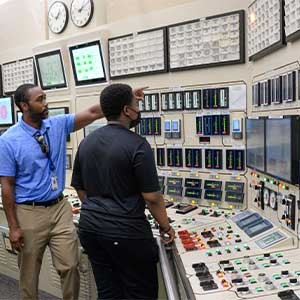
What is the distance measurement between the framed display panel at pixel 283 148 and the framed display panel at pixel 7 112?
310cm

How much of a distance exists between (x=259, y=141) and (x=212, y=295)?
1.15 m

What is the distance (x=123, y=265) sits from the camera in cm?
178

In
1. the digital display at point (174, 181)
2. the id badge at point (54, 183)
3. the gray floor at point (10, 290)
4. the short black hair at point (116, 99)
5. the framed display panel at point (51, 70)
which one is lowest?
the gray floor at point (10, 290)

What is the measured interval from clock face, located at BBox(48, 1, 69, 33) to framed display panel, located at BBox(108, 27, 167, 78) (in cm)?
67

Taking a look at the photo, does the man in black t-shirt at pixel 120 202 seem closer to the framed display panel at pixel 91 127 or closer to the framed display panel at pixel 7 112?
the framed display panel at pixel 91 127

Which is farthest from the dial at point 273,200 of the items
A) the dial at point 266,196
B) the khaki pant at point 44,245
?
the khaki pant at point 44,245

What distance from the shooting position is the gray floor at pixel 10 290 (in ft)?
10.4

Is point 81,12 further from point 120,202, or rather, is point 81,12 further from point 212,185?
point 120,202

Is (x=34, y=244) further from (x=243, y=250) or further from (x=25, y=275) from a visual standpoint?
(x=243, y=250)

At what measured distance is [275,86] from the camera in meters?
2.21

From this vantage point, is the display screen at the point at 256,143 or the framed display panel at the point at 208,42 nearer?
the display screen at the point at 256,143

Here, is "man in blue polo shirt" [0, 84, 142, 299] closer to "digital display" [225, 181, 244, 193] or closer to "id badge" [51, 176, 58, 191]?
"id badge" [51, 176, 58, 191]

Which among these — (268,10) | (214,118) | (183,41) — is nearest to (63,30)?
(183,41)

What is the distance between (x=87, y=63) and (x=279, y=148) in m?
2.04
